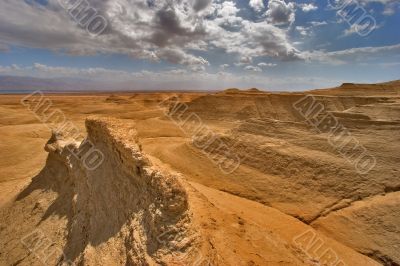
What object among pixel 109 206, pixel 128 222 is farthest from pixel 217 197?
pixel 128 222

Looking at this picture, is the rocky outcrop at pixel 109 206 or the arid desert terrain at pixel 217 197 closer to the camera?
the rocky outcrop at pixel 109 206

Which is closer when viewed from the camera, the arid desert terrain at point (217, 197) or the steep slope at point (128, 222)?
the steep slope at point (128, 222)

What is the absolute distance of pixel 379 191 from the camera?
6977mm

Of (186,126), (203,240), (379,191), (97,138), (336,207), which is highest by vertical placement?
(97,138)

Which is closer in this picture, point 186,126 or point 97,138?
point 97,138

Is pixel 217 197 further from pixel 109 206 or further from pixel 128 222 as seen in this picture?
pixel 128 222

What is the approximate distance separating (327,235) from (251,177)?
281 cm

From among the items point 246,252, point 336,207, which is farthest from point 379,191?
point 246,252

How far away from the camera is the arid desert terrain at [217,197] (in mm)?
4102

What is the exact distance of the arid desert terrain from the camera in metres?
4.10

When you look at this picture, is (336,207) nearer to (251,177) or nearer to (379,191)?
(379,191)

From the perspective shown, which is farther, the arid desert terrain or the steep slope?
the arid desert terrain

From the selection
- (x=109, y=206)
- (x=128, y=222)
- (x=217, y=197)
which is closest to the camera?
(x=128, y=222)

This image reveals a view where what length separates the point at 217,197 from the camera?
7727 mm
